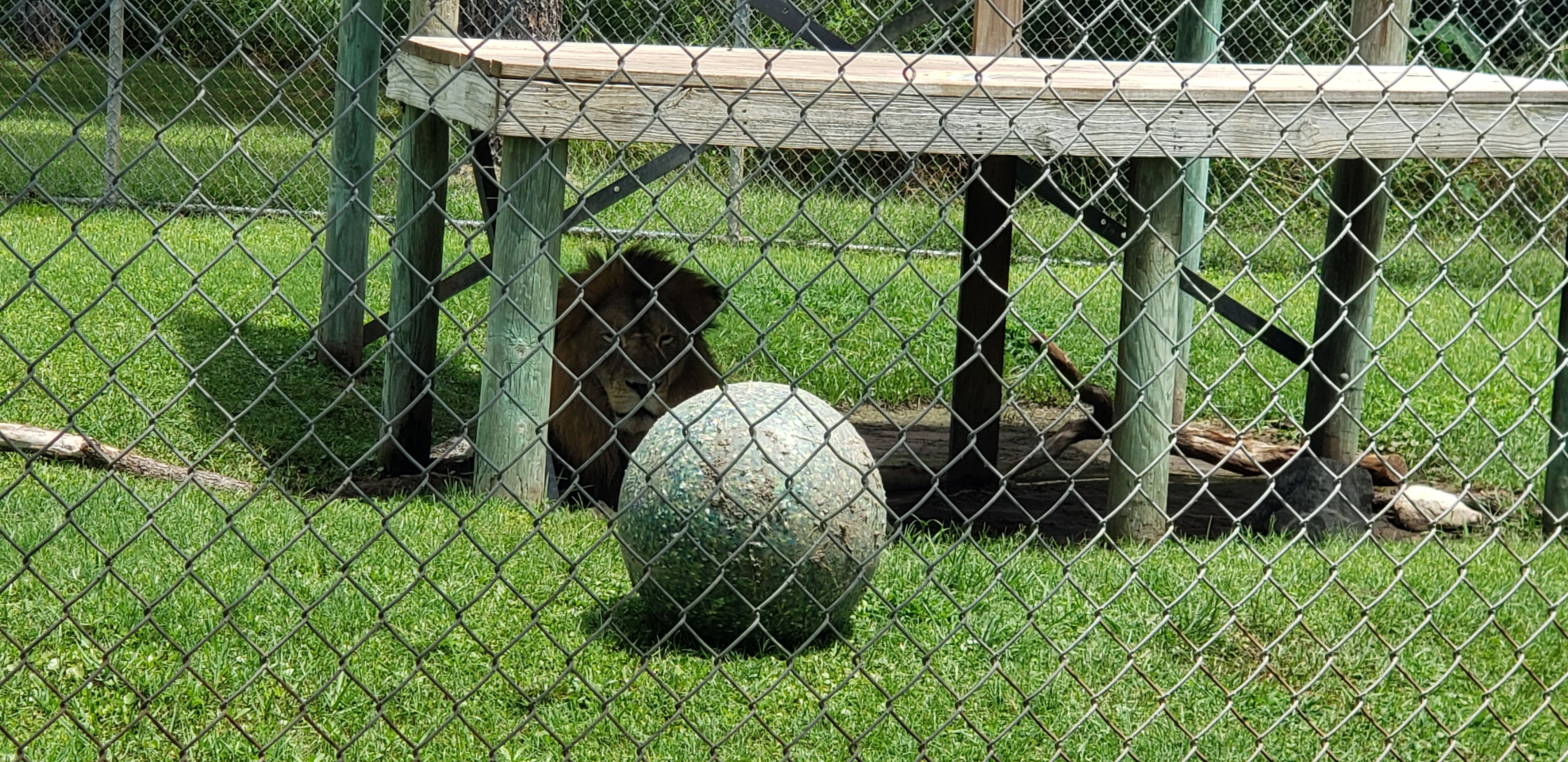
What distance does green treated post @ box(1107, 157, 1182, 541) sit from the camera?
15.6ft

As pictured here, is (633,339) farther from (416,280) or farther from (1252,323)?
(1252,323)

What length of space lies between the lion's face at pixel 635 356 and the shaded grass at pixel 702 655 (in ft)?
3.22

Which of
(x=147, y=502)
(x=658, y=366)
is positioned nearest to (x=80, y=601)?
(x=147, y=502)

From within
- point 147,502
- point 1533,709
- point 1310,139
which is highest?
point 1310,139

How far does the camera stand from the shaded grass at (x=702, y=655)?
312 cm

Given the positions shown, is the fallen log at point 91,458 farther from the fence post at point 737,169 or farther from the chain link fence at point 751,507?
the fence post at point 737,169

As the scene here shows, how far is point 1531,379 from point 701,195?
576 cm

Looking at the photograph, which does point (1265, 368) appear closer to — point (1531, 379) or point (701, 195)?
point (1531, 379)

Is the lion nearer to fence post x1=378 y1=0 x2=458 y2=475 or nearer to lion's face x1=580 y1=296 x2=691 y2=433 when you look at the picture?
lion's face x1=580 y1=296 x2=691 y2=433

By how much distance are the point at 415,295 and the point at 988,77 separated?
293 centimetres

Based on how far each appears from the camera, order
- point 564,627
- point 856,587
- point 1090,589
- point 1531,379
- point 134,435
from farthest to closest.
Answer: point 1531,379 < point 134,435 < point 1090,589 < point 564,627 < point 856,587

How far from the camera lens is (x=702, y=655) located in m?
3.84

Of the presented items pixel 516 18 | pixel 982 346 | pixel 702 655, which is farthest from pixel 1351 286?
pixel 516 18

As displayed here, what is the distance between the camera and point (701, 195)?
35.0ft
